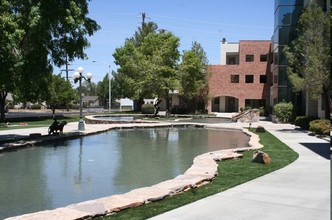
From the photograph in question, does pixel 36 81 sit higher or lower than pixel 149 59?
lower

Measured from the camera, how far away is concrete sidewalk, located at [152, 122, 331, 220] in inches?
276

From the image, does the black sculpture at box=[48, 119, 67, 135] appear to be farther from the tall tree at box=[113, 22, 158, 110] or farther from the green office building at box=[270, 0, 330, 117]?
the tall tree at box=[113, 22, 158, 110]

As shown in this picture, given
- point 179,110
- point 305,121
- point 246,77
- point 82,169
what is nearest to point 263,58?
point 246,77

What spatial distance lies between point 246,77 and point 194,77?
31.0 ft

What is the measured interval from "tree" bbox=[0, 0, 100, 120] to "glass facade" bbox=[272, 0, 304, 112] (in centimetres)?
2212

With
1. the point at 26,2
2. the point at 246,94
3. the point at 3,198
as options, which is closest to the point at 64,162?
the point at 3,198

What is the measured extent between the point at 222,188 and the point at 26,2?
45.2 feet

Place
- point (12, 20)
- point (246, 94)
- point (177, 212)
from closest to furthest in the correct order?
1. point (177, 212)
2. point (12, 20)
3. point (246, 94)

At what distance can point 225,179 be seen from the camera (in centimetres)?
1036

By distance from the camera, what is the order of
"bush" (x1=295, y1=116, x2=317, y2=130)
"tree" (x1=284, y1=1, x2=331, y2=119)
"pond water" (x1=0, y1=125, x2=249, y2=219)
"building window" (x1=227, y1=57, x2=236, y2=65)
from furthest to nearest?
"building window" (x1=227, y1=57, x2=236, y2=65) → "bush" (x1=295, y1=116, x2=317, y2=130) → "tree" (x1=284, y1=1, x2=331, y2=119) → "pond water" (x1=0, y1=125, x2=249, y2=219)

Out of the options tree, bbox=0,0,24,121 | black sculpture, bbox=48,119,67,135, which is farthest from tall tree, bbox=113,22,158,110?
tree, bbox=0,0,24,121

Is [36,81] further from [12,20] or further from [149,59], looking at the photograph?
[149,59]

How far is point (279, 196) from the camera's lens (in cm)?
830

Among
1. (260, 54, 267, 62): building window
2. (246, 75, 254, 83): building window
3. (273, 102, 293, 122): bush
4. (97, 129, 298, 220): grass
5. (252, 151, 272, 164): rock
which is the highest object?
(260, 54, 267, 62): building window
